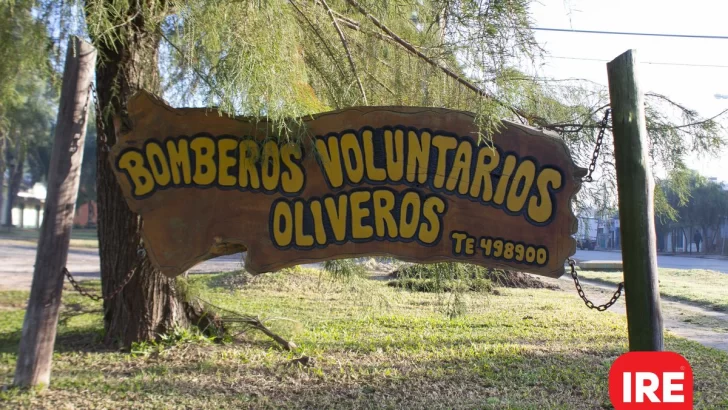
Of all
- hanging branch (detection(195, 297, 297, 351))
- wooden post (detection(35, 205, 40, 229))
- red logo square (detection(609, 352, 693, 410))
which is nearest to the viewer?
red logo square (detection(609, 352, 693, 410))

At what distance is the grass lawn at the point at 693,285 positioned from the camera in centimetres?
1097

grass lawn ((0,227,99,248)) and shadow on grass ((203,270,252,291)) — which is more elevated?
grass lawn ((0,227,99,248))

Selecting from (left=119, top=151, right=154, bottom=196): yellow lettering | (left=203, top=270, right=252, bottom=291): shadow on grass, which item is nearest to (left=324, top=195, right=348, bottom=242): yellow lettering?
(left=119, top=151, right=154, bottom=196): yellow lettering

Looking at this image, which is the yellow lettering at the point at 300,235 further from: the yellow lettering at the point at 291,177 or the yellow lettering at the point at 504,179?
the yellow lettering at the point at 504,179

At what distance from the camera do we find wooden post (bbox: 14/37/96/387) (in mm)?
4039

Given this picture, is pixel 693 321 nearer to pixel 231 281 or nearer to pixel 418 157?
pixel 418 157

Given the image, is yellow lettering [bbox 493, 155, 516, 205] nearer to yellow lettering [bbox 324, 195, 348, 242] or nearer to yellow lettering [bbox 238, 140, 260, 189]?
yellow lettering [bbox 324, 195, 348, 242]

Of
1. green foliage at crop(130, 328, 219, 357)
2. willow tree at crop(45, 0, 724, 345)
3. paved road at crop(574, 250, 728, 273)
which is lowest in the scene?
green foliage at crop(130, 328, 219, 357)

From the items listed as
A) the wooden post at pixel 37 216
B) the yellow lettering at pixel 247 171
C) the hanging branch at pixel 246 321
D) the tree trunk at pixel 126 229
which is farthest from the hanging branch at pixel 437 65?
the wooden post at pixel 37 216

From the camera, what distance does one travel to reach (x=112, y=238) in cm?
520

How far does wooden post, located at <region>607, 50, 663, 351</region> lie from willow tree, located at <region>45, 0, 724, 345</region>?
80 cm

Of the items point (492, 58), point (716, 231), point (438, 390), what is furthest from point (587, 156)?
→ point (716, 231)

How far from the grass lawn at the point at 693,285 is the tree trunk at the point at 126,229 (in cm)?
934

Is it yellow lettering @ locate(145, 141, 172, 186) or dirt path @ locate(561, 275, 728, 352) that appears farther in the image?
dirt path @ locate(561, 275, 728, 352)
